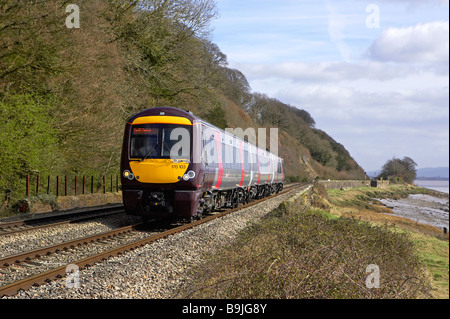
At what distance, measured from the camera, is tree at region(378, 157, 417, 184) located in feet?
386

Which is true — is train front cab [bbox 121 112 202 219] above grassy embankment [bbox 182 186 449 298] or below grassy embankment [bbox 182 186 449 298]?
above

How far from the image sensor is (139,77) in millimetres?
29047

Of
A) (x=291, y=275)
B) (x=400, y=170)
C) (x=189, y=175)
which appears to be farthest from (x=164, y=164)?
(x=400, y=170)

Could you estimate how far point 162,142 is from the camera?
12.5m

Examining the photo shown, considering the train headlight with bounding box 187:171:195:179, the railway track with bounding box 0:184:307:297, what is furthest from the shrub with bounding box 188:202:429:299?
the train headlight with bounding box 187:171:195:179

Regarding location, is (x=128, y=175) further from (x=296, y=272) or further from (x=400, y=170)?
(x=400, y=170)

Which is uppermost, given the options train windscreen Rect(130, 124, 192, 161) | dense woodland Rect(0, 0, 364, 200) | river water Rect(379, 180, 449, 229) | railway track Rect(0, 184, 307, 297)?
dense woodland Rect(0, 0, 364, 200)

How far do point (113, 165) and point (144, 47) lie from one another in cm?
816

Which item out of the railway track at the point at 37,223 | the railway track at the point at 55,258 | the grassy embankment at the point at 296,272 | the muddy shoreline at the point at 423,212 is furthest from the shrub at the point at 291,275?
the muddy shoreline at the point at 423,212

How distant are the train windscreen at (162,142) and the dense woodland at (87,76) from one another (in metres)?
5.45

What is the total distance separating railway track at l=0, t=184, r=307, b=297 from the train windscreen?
1.99 meters

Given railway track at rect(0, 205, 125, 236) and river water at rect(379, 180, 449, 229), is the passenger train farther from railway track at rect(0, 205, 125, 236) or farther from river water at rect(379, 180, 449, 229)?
river water at rect(379, 180, 449, 229)
